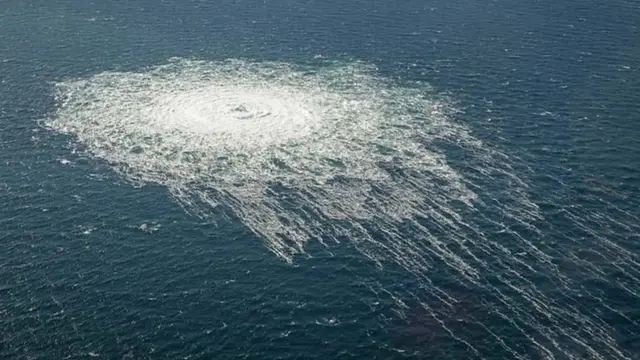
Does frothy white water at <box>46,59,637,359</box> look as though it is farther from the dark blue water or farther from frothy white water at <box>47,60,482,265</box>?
the dark blue water

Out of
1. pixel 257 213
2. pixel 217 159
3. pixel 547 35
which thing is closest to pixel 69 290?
pixel 257 213

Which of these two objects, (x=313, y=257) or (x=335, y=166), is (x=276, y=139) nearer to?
(x=335, y=166)

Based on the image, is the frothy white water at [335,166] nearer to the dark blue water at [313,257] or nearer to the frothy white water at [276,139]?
the frothy white water at [276,139]

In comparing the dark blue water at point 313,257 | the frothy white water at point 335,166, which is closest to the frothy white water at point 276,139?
the frothy white water at point 335,166

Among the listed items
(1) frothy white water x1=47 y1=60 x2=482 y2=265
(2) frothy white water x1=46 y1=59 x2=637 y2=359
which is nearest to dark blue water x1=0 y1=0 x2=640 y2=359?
(2) frothy white water x1=46 y1=59 x2=637 y2=359

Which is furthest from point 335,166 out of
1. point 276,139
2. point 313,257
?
point 313,257
